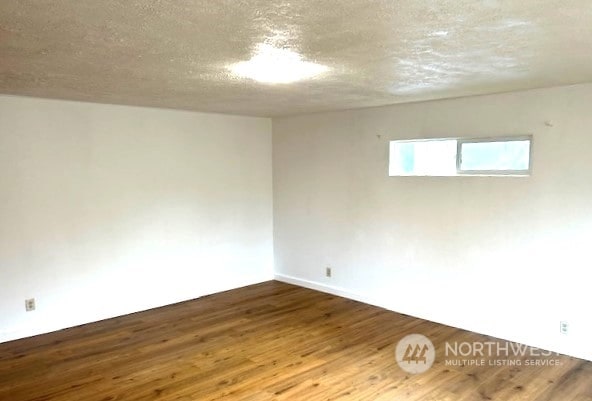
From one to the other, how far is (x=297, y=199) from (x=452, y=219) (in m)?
2.13

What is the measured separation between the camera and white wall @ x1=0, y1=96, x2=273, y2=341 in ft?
13.0

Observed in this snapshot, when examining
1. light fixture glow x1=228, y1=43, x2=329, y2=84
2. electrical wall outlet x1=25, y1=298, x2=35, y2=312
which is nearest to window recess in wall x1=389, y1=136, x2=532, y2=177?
light fixture glow x1=228, y1=43, x2=329, y2=84

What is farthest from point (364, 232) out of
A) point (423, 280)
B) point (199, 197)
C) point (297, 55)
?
point (297, 55)

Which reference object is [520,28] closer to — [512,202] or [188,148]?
[512,202]

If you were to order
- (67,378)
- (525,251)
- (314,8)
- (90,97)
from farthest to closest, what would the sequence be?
(90,97) → (525,251) → (67,378) → (314,8)

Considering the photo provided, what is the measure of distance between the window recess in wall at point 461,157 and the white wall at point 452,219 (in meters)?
0.09

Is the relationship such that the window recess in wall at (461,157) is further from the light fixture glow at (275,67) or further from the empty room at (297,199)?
the light fixture glow at (275,67)

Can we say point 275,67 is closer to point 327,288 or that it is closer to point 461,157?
point 461,157

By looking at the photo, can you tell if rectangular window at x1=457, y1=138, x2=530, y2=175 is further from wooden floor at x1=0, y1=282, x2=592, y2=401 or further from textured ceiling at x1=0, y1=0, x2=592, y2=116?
wooden floor at x1=0, y1=282, x2=592, y2=401

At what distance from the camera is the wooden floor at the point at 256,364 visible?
2998 mm

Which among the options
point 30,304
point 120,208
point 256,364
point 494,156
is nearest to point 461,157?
point 494,156

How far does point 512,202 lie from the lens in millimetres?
3785

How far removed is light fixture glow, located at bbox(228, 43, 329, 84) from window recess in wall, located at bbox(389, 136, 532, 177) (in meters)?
1.89

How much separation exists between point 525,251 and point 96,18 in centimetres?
361
